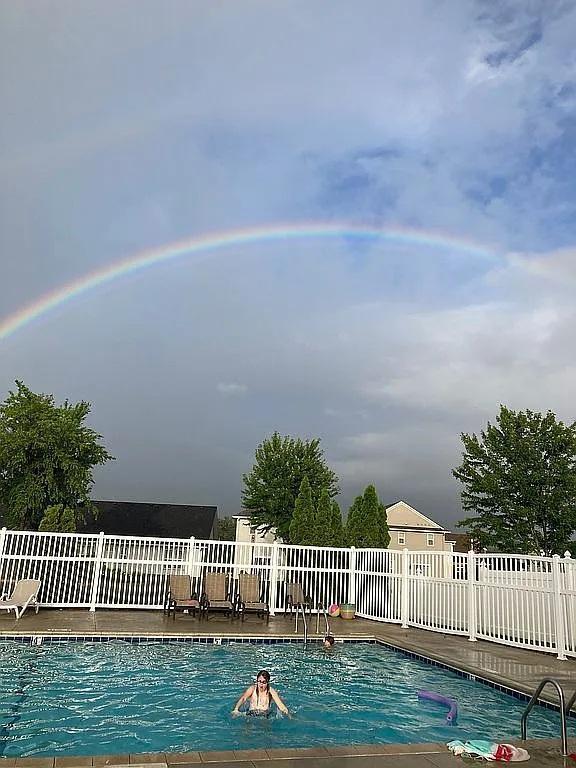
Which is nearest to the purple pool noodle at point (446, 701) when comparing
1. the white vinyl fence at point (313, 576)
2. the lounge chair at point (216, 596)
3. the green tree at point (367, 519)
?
the white vinyl fence at point (313, 576)

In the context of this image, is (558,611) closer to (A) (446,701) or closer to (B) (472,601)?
(B) (472,601)

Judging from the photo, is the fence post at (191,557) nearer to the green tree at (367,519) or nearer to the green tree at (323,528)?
the green tree at (323,528)

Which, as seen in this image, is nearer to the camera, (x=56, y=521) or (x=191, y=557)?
(x=191, y=557)

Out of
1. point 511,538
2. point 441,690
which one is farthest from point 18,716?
point 511,538

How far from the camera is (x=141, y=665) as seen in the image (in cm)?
984

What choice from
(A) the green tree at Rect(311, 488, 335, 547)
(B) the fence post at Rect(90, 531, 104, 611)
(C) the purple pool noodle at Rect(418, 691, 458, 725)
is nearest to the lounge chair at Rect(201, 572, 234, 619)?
(B) the fence post at Rect(90, 531, 104, 611)

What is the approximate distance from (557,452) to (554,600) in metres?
21.6

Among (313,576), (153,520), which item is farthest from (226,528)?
(313,576)

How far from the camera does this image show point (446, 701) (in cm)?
805

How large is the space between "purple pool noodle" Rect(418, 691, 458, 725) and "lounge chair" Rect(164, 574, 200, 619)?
6990 millimetres

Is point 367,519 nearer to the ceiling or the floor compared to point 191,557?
nearer to the ceiling

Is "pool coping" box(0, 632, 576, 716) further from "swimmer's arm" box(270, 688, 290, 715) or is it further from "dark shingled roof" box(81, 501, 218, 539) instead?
"dark shingled roof" box(81, 501, 218, 539)

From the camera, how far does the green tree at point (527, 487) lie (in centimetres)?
3002

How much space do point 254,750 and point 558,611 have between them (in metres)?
7.67
